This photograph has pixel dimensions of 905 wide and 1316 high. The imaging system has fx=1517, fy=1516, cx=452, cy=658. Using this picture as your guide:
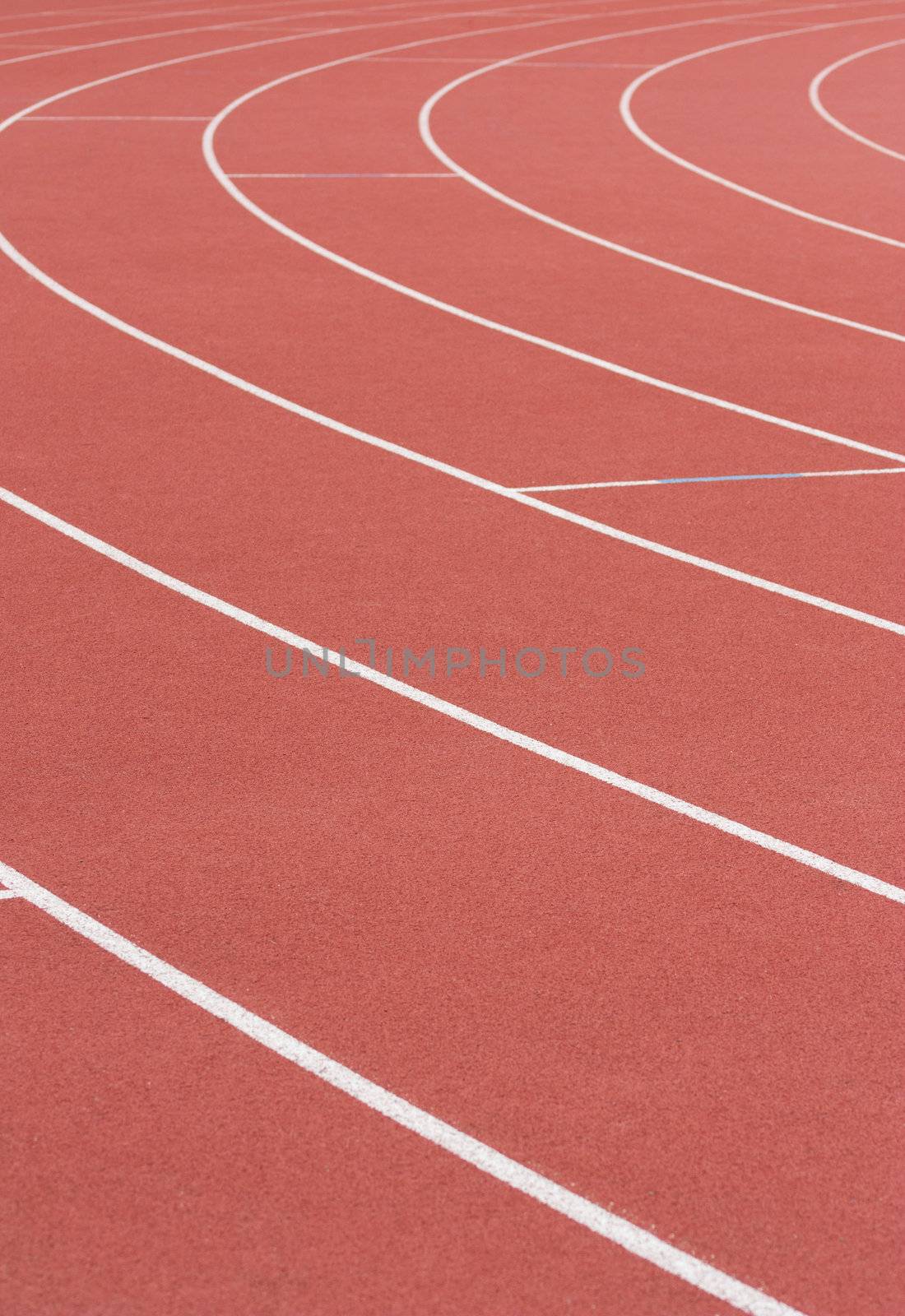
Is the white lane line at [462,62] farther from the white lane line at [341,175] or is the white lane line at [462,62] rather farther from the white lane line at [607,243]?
the white lane line at [341,175]

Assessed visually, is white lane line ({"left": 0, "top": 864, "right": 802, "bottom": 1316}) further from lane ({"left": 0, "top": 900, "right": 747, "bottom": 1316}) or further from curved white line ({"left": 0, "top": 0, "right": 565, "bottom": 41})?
curved white line ({"left": 0, "top": 0, "right": 565, "bottom": 41})

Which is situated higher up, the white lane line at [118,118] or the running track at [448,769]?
the white lane line at [118,118]

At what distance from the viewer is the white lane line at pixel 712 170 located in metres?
11.2

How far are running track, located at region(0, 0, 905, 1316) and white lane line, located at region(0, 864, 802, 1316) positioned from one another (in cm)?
1

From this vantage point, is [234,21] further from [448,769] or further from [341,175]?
[448,769]

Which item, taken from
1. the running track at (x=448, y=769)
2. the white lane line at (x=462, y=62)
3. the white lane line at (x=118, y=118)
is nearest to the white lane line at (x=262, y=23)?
the white lane line at (x=118, y=118)

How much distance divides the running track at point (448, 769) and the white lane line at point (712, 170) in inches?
5.7

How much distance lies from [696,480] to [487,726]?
7.76 ft

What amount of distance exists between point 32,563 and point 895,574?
11.6 feet

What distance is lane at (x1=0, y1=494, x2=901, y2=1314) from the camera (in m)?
3.54

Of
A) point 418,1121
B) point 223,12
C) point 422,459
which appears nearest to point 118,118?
point 223,12

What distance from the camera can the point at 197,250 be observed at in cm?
1021

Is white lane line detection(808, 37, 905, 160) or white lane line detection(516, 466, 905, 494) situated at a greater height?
white lane line detection(808, 37, 905, 160)

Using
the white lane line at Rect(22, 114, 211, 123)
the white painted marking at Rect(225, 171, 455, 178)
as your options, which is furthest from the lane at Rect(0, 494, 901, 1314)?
the white lane line at Rect(22, 114, 211, 123)
